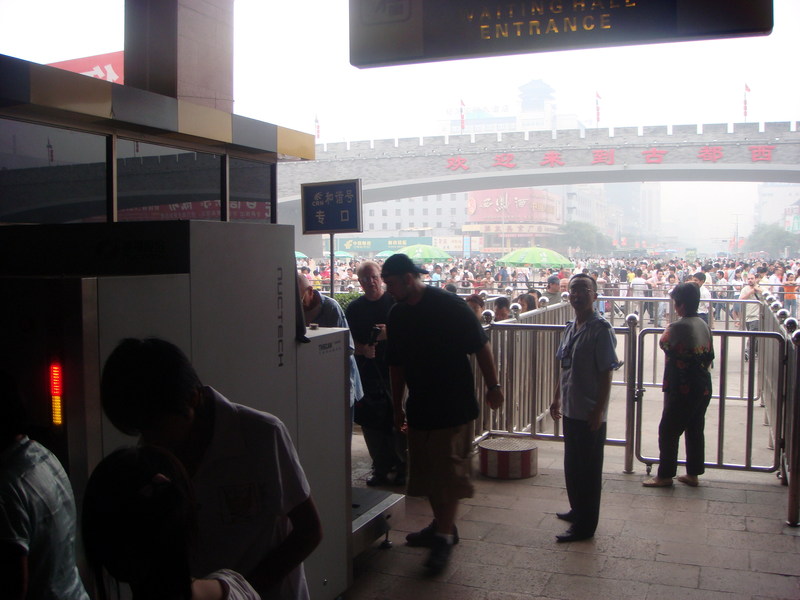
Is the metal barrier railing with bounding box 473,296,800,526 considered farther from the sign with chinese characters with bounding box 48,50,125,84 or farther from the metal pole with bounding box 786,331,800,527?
the sign with chinese characters with bounding box 48,50,125,84

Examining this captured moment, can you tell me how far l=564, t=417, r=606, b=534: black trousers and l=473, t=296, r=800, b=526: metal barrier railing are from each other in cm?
149

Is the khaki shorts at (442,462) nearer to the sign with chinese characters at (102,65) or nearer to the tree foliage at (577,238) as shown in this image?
the sign with chinese characters at (102,65)

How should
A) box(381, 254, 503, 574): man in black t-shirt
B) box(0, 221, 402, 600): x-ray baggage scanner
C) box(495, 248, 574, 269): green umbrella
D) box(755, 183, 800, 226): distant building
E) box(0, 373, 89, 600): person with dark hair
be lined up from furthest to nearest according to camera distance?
1. box(755, 183, 800, 226): distant building
2. box(495, 248, 574, 269): green umbrella
3. box(381, 254, 503, 574): man in black t-shirt
4. box(0, 221, 402, 600): x-ray baggage scanner
5. box(0, 373, 89, 600): person with dark hair

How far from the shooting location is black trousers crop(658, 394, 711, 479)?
605cm

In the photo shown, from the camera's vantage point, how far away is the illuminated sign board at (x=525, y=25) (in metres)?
3.58

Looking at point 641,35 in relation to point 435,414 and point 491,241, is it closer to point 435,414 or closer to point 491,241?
point 435,414

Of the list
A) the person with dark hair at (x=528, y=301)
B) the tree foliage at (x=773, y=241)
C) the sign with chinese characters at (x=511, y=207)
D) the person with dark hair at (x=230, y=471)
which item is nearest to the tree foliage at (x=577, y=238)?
the sign with chinese characters at (x=511, y=207)

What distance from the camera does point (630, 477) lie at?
6.69 metres

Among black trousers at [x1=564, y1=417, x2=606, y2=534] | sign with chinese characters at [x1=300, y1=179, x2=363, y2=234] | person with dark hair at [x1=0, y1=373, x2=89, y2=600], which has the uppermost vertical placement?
sign with chinese characters at [x1=300, y1=179, x2=363, y2=234]

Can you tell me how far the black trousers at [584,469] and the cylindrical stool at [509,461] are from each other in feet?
4.62

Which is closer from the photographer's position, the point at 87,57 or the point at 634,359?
the point at 634,359

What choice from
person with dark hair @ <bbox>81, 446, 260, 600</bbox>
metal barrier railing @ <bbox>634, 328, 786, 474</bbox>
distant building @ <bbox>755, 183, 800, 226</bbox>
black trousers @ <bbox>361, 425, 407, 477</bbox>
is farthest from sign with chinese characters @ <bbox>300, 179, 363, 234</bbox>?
distant building @ <bbox>755, 183, 800, 226</bbox>

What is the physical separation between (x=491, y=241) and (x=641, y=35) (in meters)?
111

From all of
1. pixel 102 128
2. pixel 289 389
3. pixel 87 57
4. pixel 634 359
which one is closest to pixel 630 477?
pixel 634 359
